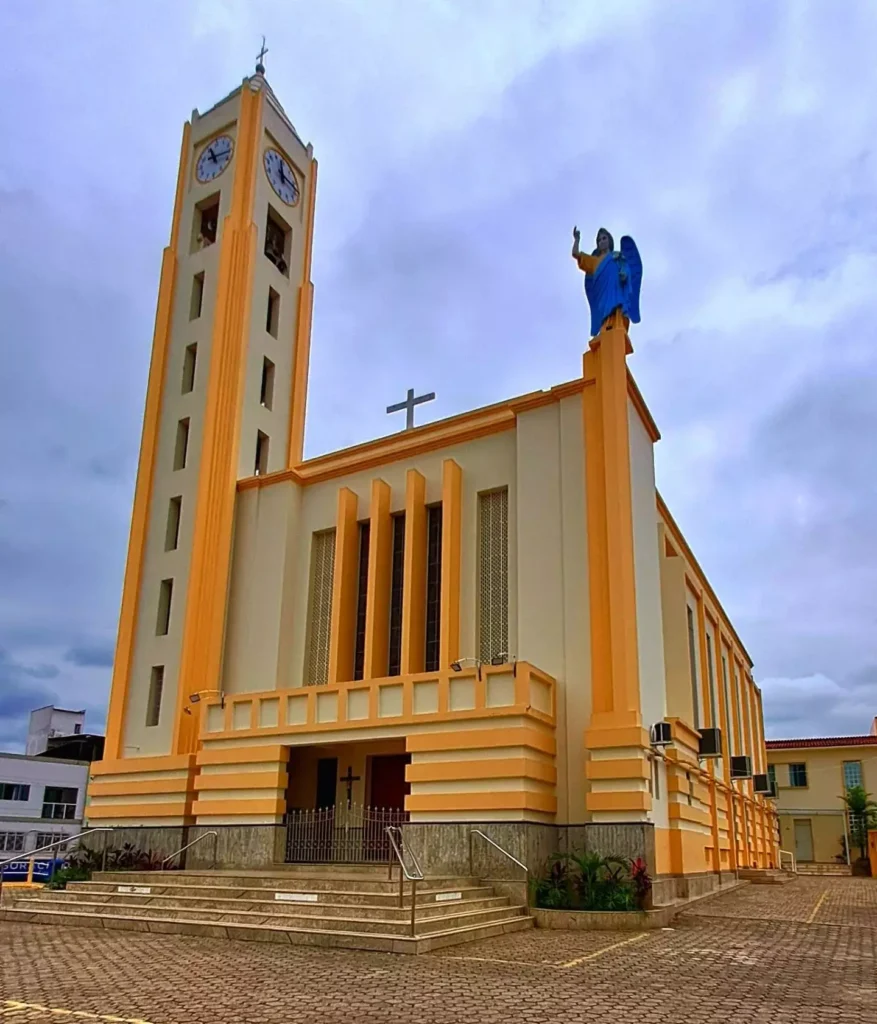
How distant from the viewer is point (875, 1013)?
732 centimetres

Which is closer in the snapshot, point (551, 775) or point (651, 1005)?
point (651, 1005)

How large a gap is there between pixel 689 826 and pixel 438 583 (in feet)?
23.8

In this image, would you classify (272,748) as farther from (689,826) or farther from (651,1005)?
(651,1005)

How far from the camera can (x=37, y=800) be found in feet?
150

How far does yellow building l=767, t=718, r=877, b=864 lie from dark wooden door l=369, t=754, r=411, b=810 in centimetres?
3504

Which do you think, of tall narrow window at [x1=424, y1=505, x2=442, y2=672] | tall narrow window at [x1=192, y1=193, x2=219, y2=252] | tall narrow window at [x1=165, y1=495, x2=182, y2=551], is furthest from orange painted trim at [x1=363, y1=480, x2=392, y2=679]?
tall narrow window at [x1=192, y1=193, x2=219, y2=252]

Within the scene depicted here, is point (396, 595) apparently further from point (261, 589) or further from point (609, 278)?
point (609, 278)

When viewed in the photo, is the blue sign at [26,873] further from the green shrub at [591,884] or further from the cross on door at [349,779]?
the green shrub at [591,884]

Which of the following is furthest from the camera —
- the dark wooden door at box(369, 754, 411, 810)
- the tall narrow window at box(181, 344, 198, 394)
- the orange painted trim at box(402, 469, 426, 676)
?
the tall narrow window at box(181, 344, 198, 394)

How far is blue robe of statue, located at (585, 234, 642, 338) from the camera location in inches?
740

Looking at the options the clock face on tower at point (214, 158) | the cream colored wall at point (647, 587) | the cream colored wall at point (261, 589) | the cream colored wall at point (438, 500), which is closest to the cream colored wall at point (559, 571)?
the cream colored wall at point (438, 500)

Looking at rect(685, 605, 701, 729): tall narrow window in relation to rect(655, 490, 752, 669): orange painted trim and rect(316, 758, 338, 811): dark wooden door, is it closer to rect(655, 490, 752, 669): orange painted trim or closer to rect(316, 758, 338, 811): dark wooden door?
rect(655, 490, 752, 669): orange painted trim

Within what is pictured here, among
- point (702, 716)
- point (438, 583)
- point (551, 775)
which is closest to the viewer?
point (551, 775)

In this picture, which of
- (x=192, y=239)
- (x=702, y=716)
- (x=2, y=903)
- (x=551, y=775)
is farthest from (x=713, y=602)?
(x=2, y=903)
